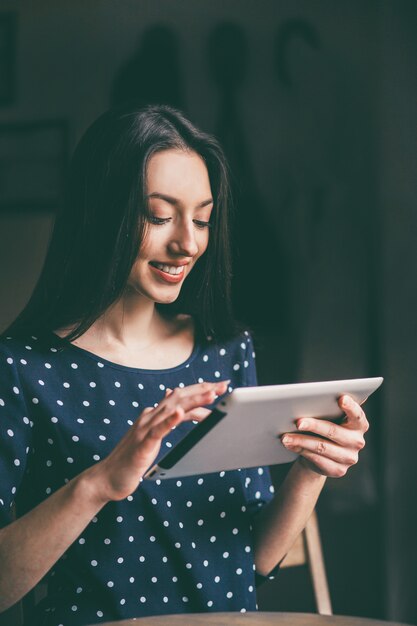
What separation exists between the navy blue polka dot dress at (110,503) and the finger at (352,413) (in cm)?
28

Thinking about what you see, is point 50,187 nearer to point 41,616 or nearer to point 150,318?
point 150,318

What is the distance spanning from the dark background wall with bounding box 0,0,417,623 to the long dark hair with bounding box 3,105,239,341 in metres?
0.78

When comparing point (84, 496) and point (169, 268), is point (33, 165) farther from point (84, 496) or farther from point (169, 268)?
point (84, 496)

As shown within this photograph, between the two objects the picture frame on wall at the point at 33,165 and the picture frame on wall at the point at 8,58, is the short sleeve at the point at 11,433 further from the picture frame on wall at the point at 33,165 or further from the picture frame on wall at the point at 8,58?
the picture frame on wall at the point at 8,58

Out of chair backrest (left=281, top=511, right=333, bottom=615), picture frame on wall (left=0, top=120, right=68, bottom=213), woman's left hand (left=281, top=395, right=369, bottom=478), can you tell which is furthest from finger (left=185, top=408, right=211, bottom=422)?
picture frame on wall (left=0, top=120, right=68, bottom=213)

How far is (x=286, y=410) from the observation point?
0.97m

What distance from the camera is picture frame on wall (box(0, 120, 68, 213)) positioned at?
206 centimetres

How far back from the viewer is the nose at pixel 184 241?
1200 mm

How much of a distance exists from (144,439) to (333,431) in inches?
10.7

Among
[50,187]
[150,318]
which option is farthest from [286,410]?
[50,187]

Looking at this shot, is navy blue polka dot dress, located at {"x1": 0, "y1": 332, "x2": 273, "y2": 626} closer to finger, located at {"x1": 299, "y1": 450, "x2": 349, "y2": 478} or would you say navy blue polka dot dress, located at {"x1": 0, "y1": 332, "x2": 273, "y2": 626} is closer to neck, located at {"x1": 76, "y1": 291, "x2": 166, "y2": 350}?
neck, located at {"x1": 76, "y1": 291, "x2": 166, "y2": 350}

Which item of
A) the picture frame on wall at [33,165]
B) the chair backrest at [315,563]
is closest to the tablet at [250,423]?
the chair backrest at [315,563]

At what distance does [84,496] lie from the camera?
98cm

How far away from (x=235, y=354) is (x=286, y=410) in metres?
0.44
